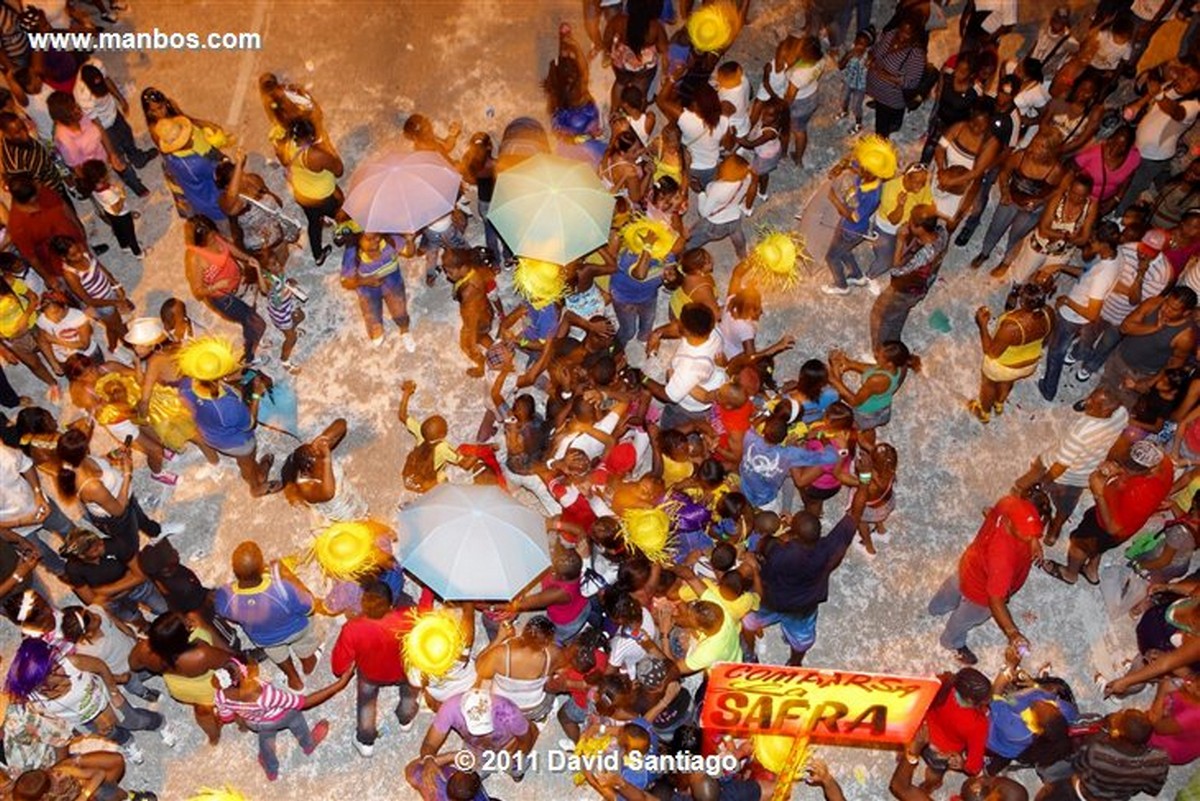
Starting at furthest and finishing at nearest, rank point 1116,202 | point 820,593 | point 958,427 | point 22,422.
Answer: point 1116,202, point 958,427, point 22,422, point 820,593

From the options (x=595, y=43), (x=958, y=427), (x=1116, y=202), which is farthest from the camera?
(x=595, y=43)

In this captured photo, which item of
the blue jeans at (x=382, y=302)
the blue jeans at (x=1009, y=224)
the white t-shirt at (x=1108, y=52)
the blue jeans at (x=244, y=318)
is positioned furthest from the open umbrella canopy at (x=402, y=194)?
the white t-shirt at (x=1108, y=52)

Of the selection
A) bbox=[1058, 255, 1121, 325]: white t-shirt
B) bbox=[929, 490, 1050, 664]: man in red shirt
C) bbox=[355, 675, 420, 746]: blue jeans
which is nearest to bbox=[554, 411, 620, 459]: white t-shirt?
bbox=[355, 675, 420, 746]: blue jeans

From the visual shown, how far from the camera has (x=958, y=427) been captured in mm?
9594

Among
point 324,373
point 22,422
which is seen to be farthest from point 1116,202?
point 22,422

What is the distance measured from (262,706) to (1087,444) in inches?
229

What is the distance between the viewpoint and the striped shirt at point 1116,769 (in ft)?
21.3

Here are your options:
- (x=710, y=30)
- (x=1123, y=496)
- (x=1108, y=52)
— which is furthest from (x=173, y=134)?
(x=1108, y=52)

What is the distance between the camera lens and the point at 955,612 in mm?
8133

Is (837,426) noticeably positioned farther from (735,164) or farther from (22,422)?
(22,422)

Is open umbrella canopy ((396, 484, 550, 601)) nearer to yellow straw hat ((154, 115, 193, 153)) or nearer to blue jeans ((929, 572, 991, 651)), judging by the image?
blue jeans ((929, 572, 991, 651))

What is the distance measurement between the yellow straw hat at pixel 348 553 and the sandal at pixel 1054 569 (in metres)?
5.09

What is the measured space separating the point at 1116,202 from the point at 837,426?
440 centimetres

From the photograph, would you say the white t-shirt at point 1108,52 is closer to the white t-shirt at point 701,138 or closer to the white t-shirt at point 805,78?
the white t-shirt at point 805,78
